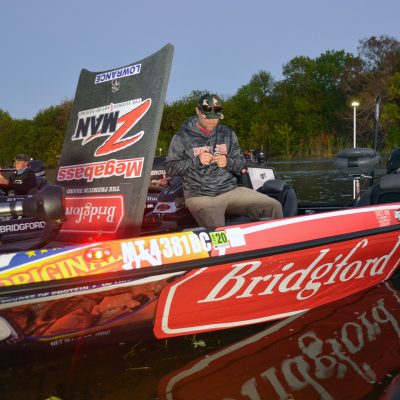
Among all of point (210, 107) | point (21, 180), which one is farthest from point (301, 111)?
point (210, 107)

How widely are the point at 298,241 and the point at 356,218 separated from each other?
643mm

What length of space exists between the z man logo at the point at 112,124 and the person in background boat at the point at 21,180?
3.90 metres

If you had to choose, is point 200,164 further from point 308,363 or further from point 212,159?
point 308,363

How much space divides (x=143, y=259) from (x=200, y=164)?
108 centimetres

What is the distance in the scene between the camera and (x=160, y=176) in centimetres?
947

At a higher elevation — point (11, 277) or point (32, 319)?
point (11, 277)

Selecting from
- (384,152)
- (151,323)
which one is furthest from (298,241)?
(384,152)

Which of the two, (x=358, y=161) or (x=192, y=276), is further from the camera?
(x=358, y=161)

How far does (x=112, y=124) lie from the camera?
369 cm

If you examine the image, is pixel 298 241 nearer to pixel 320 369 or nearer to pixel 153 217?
pixel 320 369

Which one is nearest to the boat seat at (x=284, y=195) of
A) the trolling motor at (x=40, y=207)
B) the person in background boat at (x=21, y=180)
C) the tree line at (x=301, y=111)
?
the trolling motor at (x=40, y=207)

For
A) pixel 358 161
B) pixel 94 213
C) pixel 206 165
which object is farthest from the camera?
pixel 358 161

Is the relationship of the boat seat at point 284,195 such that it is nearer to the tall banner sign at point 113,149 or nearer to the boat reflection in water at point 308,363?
the boat reflection in water at point 308,363

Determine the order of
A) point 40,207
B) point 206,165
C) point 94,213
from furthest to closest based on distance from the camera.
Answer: point 206,165 < point 94,213 < point 40,207
